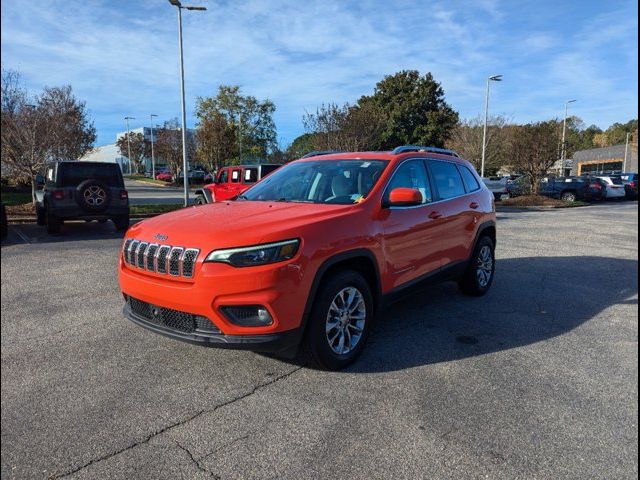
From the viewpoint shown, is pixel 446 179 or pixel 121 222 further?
pixel 121 222

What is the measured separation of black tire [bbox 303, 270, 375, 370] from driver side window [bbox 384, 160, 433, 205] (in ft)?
2.91

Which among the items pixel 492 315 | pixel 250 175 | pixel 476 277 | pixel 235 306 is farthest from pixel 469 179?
pixel 250 175

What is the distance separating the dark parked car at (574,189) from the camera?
1039 inches

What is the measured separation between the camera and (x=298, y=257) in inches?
123

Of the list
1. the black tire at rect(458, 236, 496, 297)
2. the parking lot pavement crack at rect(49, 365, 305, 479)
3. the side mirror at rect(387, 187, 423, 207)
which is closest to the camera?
the parking lot pavement crack at rect(49, 365, 305, 479)

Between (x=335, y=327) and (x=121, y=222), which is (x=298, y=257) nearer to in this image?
(x=335, y=327)

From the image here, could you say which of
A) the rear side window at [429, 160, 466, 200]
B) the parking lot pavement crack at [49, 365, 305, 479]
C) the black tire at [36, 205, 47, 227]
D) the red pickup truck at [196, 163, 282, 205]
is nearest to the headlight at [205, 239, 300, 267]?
the parking lot pavement crack at [49, 365, 305, 479]

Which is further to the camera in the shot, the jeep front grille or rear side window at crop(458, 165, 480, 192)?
rear side window at crop(458, 165, 480, 192)

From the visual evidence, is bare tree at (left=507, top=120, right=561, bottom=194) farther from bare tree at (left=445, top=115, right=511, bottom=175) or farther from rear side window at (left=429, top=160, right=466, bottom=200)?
rear side window at (left=429, top=160, right=466, bottom=200)

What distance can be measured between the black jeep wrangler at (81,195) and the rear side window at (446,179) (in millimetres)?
8026

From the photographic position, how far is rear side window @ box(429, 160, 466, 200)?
498 centimetres

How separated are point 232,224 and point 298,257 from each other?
22.0 inches

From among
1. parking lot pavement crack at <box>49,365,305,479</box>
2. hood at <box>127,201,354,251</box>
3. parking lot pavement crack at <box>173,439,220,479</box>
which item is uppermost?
hood at <box>127,201,354,251</box>

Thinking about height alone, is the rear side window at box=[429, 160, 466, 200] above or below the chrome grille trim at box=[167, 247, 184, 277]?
above
